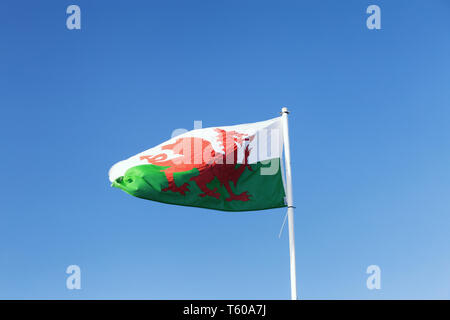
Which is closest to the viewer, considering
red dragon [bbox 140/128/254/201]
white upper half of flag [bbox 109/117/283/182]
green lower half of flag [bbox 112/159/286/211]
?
green lower half of flag [bbox 112/159/286/211]

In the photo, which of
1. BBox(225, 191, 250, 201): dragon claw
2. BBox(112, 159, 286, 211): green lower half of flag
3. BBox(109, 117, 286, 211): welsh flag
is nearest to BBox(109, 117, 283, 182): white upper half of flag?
BBox(109, 117, 286, 211): welsh flag

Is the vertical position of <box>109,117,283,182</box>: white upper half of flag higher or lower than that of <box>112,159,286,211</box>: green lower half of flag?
higher

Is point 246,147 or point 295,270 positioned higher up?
point 246,147

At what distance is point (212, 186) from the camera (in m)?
19.5

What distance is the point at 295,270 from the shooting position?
1825 centimetres

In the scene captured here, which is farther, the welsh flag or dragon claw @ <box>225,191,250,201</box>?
dragon claw @ <box>225,191,250,201</box>

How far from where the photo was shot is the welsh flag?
63.3ft

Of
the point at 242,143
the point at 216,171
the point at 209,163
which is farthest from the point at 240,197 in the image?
the point at 242,143

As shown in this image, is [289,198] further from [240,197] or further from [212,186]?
[212,186]

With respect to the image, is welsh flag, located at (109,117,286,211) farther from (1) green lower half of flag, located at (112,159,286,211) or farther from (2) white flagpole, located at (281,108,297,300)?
(2) white flagpole, located at (281,108,297,300)

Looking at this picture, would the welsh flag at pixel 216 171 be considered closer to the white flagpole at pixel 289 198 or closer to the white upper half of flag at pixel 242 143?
the white upper half of flag at pixel 242 143
